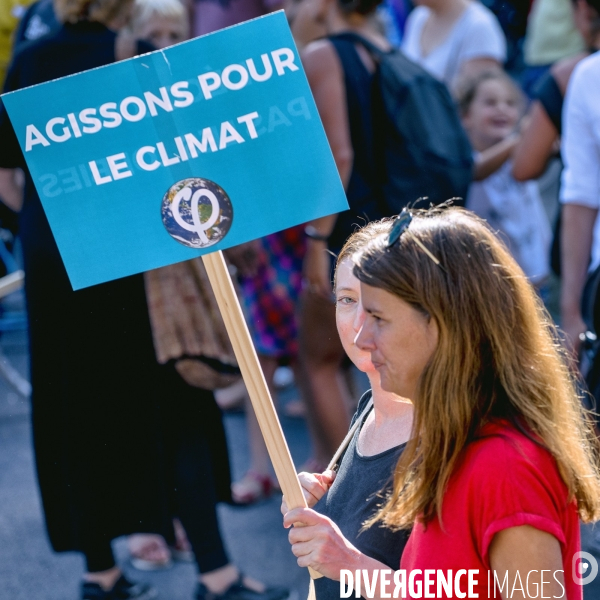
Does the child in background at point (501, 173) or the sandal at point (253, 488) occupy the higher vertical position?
the child in background at point (501, 173)

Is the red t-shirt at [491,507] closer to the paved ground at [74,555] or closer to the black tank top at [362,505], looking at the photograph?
the black tank top at [362,505]

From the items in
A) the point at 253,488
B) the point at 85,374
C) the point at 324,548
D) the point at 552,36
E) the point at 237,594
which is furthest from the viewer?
the point at 552,36

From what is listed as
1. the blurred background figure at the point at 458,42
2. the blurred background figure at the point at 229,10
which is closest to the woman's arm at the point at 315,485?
the blurred background figure at the point at 458,42

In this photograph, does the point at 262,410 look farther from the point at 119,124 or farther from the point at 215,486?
the point at 215,486

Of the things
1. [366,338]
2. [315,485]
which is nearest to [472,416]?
[366,338]

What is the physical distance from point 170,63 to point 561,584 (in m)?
1.10

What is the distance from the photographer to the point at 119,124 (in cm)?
175

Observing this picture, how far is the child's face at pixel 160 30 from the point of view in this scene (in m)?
4.01

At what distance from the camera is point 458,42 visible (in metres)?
4.41

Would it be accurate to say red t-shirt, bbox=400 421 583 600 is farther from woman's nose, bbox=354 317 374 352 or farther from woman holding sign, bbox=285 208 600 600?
woman's nose, bbox=354 317 374 352

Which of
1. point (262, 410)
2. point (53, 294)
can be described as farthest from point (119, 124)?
point (53, 294)

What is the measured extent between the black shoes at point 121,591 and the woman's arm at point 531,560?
213cm

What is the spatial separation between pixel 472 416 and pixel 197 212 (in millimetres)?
660

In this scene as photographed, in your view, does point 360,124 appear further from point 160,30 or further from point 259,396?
point 259,396
